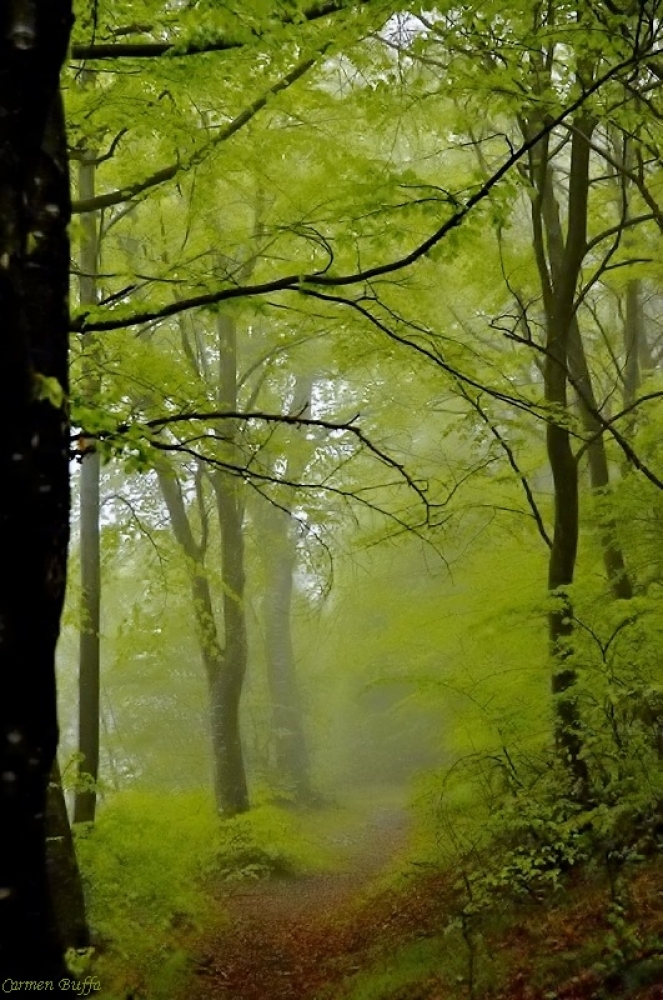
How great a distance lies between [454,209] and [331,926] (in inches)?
290

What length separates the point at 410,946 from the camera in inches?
247

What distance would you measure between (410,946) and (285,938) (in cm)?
212

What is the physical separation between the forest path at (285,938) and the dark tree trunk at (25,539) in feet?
16.6

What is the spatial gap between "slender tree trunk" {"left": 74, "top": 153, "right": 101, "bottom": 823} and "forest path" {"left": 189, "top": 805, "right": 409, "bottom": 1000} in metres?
1.93

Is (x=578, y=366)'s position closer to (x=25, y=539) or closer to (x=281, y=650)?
(x=25, y=539)

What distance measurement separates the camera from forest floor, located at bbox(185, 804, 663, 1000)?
4.52 m

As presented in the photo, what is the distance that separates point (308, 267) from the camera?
6082 millimetres

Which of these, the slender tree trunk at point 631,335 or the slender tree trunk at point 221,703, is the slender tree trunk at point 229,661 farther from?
the slender tree trunk at point 631,335

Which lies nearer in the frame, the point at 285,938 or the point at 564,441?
the point at 564,441

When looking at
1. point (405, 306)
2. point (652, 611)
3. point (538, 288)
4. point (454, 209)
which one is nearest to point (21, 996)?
point (454, 209)
